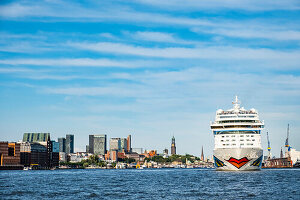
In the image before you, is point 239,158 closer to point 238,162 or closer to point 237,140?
point 238,162

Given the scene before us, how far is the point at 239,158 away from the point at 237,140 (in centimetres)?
→ 777

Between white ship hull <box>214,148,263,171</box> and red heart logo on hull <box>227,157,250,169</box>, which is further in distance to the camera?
white ship hull <box>214,148,263,171</box>

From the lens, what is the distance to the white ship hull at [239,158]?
122 metres

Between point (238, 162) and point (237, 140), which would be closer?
point (238, 162)

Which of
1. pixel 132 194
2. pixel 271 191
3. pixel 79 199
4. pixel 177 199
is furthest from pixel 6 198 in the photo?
pixel 271 191

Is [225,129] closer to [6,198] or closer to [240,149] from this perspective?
[240,149]

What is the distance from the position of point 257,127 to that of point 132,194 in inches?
2807

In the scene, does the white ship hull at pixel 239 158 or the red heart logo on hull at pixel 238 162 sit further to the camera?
the white ship hull at pixel 239 158

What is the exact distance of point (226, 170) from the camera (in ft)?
419

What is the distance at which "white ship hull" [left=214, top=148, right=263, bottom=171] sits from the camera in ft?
400

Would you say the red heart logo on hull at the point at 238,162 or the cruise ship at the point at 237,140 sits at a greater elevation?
the cruise ship at the point at 237,140

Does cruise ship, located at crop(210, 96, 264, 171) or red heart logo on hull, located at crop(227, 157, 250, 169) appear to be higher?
cruise ship, located at crop(210, 96, 264, 171)

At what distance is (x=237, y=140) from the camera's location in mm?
128250

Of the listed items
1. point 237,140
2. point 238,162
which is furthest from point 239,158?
point 237,140
